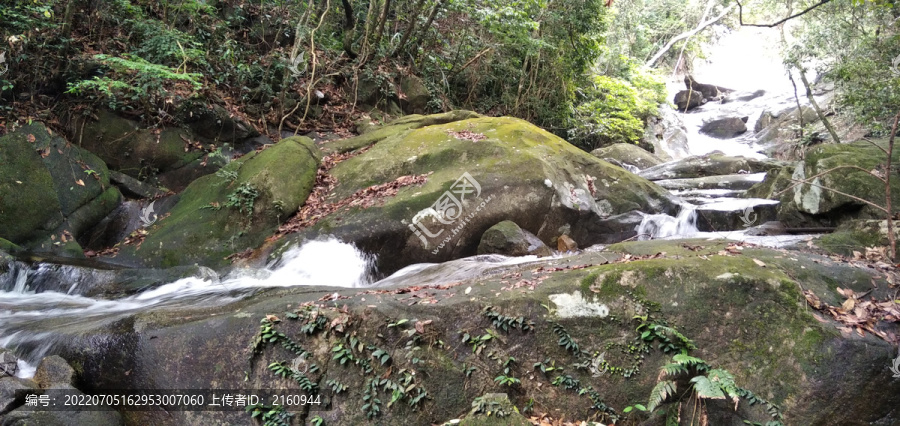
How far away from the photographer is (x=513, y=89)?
1508 centimetres

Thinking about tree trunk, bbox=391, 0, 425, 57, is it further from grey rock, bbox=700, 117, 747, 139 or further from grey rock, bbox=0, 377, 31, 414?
grey rock, bbox=700, 117, 747, 139

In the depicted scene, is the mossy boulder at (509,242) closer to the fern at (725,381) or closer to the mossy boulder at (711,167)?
the fern at (725,381)

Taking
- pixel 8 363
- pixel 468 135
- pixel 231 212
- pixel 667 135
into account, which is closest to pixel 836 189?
pixel 468 135

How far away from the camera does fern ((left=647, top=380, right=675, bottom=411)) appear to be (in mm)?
3652

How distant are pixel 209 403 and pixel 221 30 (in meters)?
11.0

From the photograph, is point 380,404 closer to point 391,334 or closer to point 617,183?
point 391,334

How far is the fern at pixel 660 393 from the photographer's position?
3.65m

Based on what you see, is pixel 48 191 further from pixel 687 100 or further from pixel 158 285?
pixel 687 100

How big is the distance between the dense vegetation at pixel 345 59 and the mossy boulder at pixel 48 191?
675 millimetres

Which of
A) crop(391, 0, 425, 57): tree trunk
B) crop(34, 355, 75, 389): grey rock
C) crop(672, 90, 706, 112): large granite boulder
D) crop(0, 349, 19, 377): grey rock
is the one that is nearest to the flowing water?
crop(672, 90, 706, 112): large granite boulder

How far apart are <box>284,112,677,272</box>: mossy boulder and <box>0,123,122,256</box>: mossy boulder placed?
4040mm

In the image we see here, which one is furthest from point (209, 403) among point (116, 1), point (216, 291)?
point (116, 1)

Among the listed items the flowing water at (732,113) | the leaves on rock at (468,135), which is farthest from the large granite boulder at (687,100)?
the leaves on rock at (468,135)

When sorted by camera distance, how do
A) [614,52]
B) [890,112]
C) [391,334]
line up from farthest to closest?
[614,52] → [890,112] → [391,334]
